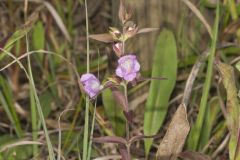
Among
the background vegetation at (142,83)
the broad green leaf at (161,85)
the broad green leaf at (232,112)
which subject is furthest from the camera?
the broad green leaf at (161,85)

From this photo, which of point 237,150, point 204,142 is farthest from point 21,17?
point 237,150

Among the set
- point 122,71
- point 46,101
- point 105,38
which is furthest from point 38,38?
point 122,71

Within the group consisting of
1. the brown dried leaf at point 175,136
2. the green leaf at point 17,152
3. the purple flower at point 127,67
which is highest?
the purple flower at point 127,67

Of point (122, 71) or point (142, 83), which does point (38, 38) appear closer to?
point (142, 83)

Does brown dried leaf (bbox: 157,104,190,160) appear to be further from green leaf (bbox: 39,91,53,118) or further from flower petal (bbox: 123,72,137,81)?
green leaf (bbox: 39,91,53,118)

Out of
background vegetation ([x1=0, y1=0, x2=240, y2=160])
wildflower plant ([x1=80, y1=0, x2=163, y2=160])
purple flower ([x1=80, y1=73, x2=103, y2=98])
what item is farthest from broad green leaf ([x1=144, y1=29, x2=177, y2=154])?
purple flower ([x1=80, y1=73, x2=103, y2=98])

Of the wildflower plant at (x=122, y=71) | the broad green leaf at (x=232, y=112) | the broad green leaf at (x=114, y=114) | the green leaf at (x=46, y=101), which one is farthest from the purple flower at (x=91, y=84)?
the green leaf at (x=46, y=101)

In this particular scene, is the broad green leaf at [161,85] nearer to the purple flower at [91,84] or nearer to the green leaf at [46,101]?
the green leaf at [46,101]

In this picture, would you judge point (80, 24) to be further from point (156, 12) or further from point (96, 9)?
point (156, 12)
